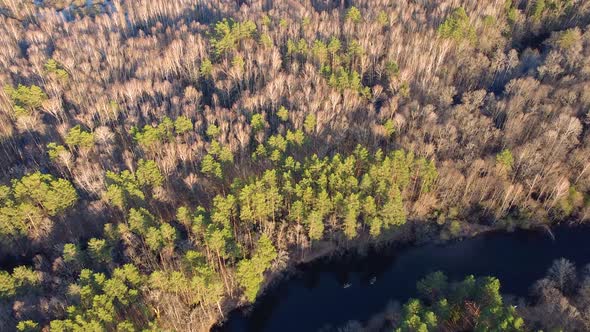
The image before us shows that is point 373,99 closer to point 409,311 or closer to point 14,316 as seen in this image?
point 409,311

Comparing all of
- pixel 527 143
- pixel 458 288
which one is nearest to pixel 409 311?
pixel 458 288

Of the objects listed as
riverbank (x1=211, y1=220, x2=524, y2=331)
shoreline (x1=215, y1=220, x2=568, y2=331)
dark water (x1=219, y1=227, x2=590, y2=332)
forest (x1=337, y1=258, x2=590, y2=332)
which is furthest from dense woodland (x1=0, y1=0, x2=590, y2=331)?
dark water (x1=219, y1=227, x2=590, y2=332)

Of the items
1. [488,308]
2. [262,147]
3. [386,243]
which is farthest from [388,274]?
[262,147]

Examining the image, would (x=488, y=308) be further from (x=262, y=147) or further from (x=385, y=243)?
(x=262, y=147)

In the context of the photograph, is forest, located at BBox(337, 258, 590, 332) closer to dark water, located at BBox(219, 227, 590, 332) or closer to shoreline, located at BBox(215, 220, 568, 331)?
dark water, located at BBox(219, 227, 590, 332)

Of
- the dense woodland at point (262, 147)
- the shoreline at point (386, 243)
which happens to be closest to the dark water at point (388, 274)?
the shoreline at point (386, 243)

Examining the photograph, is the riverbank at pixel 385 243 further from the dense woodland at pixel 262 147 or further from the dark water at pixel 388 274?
the dark water at pixel 388 274
